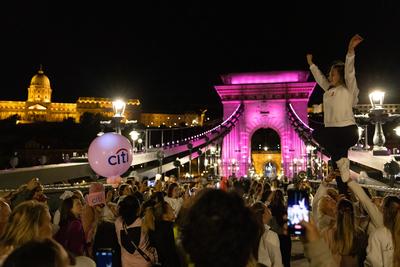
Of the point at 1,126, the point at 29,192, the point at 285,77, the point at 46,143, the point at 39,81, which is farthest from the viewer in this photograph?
the point at 39,81

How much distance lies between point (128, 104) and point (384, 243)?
14036 cm

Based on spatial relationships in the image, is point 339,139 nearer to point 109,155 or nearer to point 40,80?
point 109,155

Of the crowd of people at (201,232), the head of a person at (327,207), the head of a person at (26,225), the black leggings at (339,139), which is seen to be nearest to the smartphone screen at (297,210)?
the crowd of people at (201,232)

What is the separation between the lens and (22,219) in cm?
358

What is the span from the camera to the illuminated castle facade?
132 meters

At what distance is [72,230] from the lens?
5.31 meters

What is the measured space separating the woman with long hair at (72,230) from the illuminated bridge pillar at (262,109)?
128ft

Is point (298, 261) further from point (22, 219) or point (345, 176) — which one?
point (22, 219)

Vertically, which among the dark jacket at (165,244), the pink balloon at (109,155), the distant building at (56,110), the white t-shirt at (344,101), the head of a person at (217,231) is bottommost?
the dark jacket at (165,244)

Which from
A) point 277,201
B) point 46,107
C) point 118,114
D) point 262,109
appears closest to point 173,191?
point 277,201

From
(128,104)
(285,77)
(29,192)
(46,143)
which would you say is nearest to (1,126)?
(46,143)

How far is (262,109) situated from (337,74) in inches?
1671

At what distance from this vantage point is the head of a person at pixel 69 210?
5.69 metres

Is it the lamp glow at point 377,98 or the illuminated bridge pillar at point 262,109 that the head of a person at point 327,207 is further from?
the illuminated bridge pillar at point 262,109
